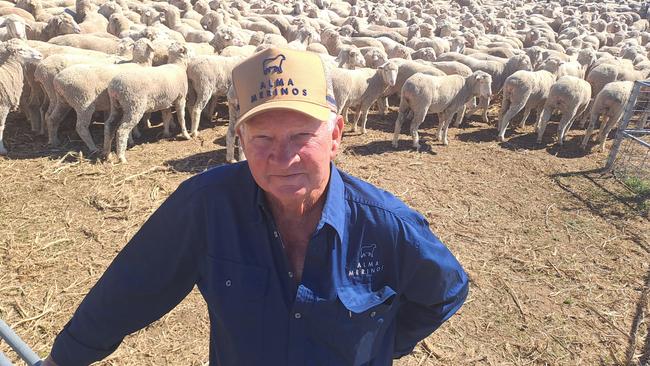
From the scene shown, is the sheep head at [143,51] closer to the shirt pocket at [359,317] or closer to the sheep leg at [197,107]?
the sheep leg at [197,107]

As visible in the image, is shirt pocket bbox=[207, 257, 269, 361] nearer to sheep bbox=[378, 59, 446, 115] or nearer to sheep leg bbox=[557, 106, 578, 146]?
sheep bbox=[378, 59, 446, 115]

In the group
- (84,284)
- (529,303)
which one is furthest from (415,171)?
(84,284)

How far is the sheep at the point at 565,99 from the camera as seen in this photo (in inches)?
395

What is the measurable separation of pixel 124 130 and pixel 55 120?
1367 millimetres

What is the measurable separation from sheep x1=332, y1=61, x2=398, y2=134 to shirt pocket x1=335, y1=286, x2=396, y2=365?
7.90 m

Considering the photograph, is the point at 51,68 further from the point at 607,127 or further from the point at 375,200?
the point at 607,127

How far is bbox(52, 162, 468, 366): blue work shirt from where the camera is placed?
1615 millimetres

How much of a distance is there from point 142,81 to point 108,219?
8.44 ft

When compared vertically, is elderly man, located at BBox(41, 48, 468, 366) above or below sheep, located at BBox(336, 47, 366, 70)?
above

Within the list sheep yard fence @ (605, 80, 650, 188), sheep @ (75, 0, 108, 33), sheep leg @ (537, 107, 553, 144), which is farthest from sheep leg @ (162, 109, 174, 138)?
sheep yard fence @ (605, 80, 650, 188)

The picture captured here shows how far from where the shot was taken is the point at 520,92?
10.2 m

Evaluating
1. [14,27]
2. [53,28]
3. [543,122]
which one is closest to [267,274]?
[14,27]

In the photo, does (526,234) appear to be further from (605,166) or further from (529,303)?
(605,166)

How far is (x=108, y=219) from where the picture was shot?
5855 millimetres
